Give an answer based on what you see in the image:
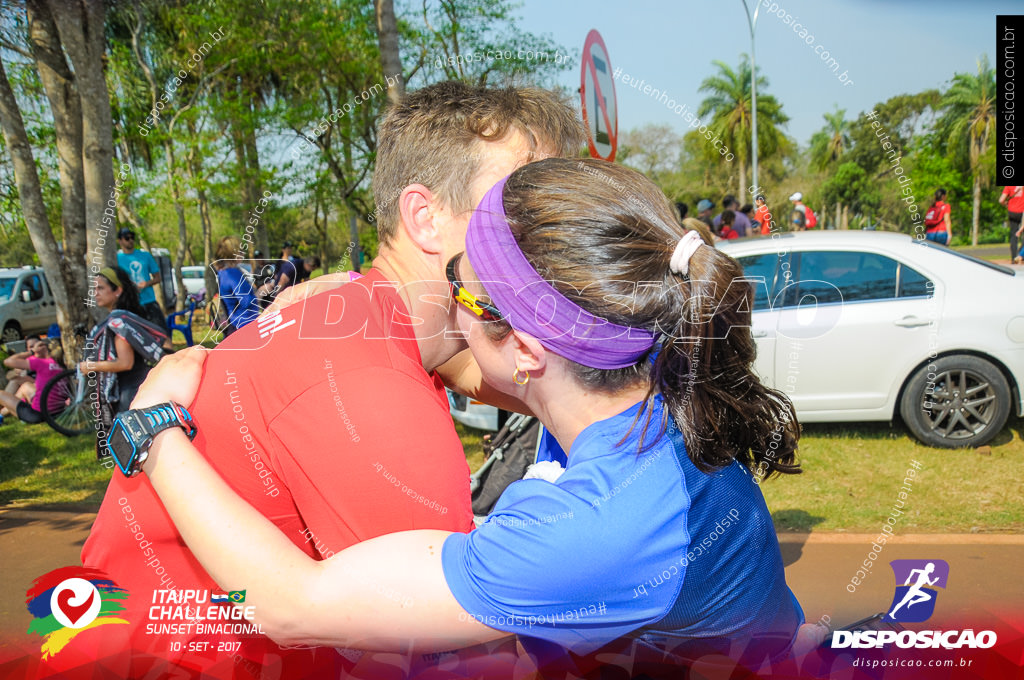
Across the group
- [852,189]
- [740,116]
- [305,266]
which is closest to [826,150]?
[852,189]

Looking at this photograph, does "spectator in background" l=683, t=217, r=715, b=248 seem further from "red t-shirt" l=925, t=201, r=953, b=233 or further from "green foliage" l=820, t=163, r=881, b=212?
"green foliage" l=820, t=163, r=881, b=212

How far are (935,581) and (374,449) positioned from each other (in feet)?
11.0

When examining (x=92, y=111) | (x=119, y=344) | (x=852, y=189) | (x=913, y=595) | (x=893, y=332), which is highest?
(x=92, y=111)

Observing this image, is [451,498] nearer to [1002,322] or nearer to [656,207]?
[656,207]

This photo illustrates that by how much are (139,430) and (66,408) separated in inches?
354

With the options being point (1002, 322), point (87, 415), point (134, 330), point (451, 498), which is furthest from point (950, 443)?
point (87, 415)

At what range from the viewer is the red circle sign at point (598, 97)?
3.56 m

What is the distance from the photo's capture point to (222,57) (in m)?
14.4

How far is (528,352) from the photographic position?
1344mm

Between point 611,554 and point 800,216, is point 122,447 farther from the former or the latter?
point 800,216

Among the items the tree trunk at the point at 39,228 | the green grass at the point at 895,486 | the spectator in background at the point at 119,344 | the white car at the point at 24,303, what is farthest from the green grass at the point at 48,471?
the white car at the point at 24,303

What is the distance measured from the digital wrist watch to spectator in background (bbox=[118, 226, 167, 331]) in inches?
233

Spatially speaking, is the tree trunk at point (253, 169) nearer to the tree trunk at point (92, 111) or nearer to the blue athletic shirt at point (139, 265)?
the blue athletic shirt at point (139, 265)

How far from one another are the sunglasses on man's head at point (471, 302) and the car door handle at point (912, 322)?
519cm
